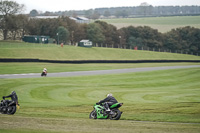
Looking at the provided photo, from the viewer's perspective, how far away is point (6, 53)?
87188mm

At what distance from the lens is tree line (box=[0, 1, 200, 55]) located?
130312mm

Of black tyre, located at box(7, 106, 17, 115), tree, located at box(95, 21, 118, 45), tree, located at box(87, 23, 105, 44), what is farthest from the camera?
tree, located at box(95, 21, 118, 45)

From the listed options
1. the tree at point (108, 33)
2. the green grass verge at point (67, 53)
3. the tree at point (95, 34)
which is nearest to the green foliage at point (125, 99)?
the green grass verge at point (67, 53)

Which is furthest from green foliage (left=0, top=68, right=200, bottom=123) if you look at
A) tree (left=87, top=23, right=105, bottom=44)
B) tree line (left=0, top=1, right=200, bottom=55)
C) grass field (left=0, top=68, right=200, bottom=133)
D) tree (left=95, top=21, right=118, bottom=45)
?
tree (left=95, top=21, right=118, bottom=45)

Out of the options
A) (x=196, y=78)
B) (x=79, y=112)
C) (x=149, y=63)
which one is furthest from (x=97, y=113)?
(x=149, y=63)

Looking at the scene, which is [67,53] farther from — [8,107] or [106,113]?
[106,113]

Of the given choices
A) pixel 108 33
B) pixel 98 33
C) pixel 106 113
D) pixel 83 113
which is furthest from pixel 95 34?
pixel 106 113

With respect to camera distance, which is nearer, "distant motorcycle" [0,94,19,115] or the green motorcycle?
the green motorcycle

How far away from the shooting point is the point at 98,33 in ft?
462

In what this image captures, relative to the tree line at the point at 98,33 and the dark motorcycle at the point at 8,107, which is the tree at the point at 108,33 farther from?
the dark motorcycle at the point at 8,107

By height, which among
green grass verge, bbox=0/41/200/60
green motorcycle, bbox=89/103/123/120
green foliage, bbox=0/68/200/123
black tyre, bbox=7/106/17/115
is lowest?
green grass verge, bbox=0/41/200/60

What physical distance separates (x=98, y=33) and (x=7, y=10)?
3543 cm

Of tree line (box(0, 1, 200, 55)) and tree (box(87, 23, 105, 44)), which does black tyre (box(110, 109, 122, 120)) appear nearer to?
tree line (box(0, 1, 200, 55))

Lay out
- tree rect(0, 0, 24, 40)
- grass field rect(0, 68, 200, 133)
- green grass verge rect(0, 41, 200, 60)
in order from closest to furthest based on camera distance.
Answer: grass field rect(0, 68, 200, 133) < green grass verge rect(0, 41, 200, 60) < tree rect(0, 0, 24, 40)
